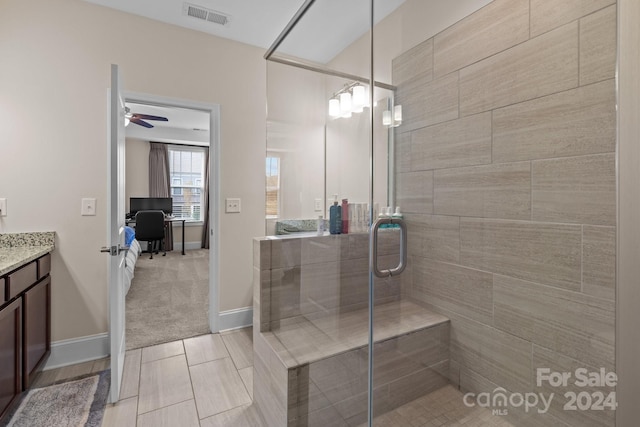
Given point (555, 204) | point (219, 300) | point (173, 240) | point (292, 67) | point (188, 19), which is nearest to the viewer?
point (555, 204)

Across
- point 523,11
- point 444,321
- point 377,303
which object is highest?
point 523,11

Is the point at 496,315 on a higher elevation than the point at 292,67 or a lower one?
lower

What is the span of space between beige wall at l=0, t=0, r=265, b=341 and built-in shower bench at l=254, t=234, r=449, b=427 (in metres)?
1.52

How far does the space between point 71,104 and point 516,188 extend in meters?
2.93

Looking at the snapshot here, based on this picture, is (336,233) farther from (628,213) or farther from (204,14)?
(204,14)

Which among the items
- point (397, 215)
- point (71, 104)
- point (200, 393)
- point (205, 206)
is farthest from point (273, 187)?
point (205, 206)

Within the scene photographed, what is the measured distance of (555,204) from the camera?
1.21m

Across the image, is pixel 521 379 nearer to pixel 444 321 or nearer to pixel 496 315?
pixel 496 315

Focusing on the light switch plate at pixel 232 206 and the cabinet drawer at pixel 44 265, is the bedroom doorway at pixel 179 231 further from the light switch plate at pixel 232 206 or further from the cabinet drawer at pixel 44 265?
the cabinet drawer at pixel 44 265

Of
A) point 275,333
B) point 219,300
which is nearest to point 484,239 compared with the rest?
point 275,333

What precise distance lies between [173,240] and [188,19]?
540 centimetres

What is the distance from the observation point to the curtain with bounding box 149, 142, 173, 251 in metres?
6.59

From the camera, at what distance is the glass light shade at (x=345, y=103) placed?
5.72ft

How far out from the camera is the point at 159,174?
21.9 ft
